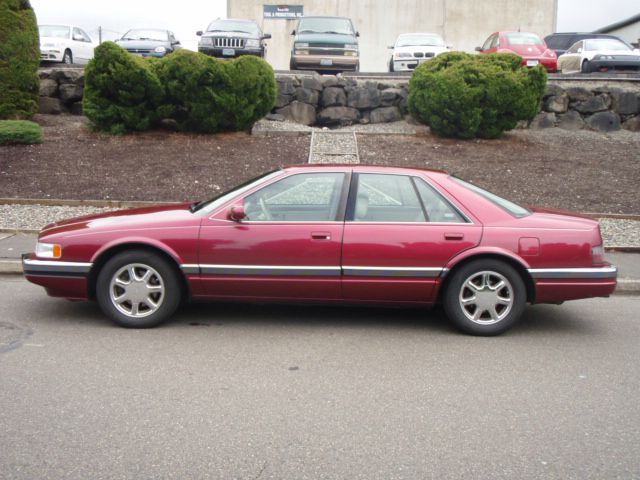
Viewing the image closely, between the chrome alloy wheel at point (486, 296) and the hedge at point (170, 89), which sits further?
the hedge at point (170, 89)

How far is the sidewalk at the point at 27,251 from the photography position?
24.5 feet

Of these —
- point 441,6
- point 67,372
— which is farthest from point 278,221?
point 441,6

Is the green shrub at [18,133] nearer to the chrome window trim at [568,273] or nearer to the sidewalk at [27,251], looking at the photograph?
the sidewalk at [27,251]

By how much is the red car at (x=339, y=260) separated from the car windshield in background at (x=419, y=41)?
17.1 metres

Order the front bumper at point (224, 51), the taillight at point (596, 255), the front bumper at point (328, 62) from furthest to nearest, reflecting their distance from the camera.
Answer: the front bumper at point (224, 51) < the front bumper at point (328, 62) < the taillight at point (596, 255)

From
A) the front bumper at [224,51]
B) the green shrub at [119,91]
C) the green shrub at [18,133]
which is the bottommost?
the green shrub at [18,133]

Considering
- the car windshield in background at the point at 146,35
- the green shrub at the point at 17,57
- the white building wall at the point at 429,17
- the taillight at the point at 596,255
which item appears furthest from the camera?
the white building wall at the point at 429,17

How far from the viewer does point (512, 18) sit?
125 ft

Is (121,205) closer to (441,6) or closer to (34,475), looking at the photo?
(34,475)

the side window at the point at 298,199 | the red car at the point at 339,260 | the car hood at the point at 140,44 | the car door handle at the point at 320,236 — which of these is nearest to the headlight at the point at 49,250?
the red car at the point at 339,260

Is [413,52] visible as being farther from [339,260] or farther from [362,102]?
[339,260]

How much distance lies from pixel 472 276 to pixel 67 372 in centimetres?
310

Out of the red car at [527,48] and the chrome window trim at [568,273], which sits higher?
the red car at [527,48]

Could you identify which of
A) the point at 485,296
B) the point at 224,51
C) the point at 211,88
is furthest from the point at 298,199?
the point at 224,51
